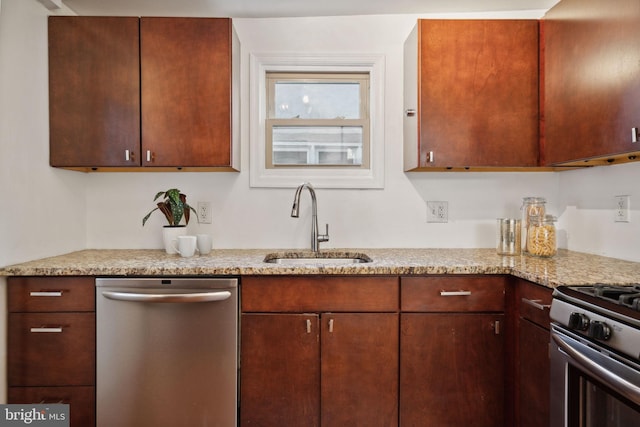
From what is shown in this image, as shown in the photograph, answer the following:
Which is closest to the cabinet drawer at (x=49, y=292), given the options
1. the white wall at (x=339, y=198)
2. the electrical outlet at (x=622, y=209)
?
the white wall at (x=339, y=198)

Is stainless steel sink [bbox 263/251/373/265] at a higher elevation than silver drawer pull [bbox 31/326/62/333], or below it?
higher

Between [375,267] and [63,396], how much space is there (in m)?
1.50

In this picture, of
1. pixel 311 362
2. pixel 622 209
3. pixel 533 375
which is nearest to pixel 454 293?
pixel 533 375

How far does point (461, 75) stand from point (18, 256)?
7.70ft

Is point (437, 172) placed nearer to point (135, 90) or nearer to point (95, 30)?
point (135, 90)

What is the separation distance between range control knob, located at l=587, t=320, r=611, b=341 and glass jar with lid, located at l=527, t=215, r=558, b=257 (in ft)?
2.84

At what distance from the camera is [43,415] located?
164 cm

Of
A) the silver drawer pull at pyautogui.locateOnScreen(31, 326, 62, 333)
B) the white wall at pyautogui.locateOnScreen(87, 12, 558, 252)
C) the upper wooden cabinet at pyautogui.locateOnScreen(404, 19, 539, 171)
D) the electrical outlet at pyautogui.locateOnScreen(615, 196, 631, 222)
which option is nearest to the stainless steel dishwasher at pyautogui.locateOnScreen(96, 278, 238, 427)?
the silver drawer pull at pyautogui.locateOnScreen(31, 326, 62, 333)

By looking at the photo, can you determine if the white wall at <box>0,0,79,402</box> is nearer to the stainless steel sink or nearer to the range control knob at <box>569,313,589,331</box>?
the stainless steel sink

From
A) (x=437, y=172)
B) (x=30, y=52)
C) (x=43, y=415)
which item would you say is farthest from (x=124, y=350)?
(x=437, y=172)

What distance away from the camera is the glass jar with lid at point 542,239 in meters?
1.90

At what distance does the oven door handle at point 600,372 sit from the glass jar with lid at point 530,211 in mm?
870

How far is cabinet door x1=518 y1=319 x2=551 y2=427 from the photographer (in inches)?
55.9

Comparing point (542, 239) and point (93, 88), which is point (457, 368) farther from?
point (93, 88)
